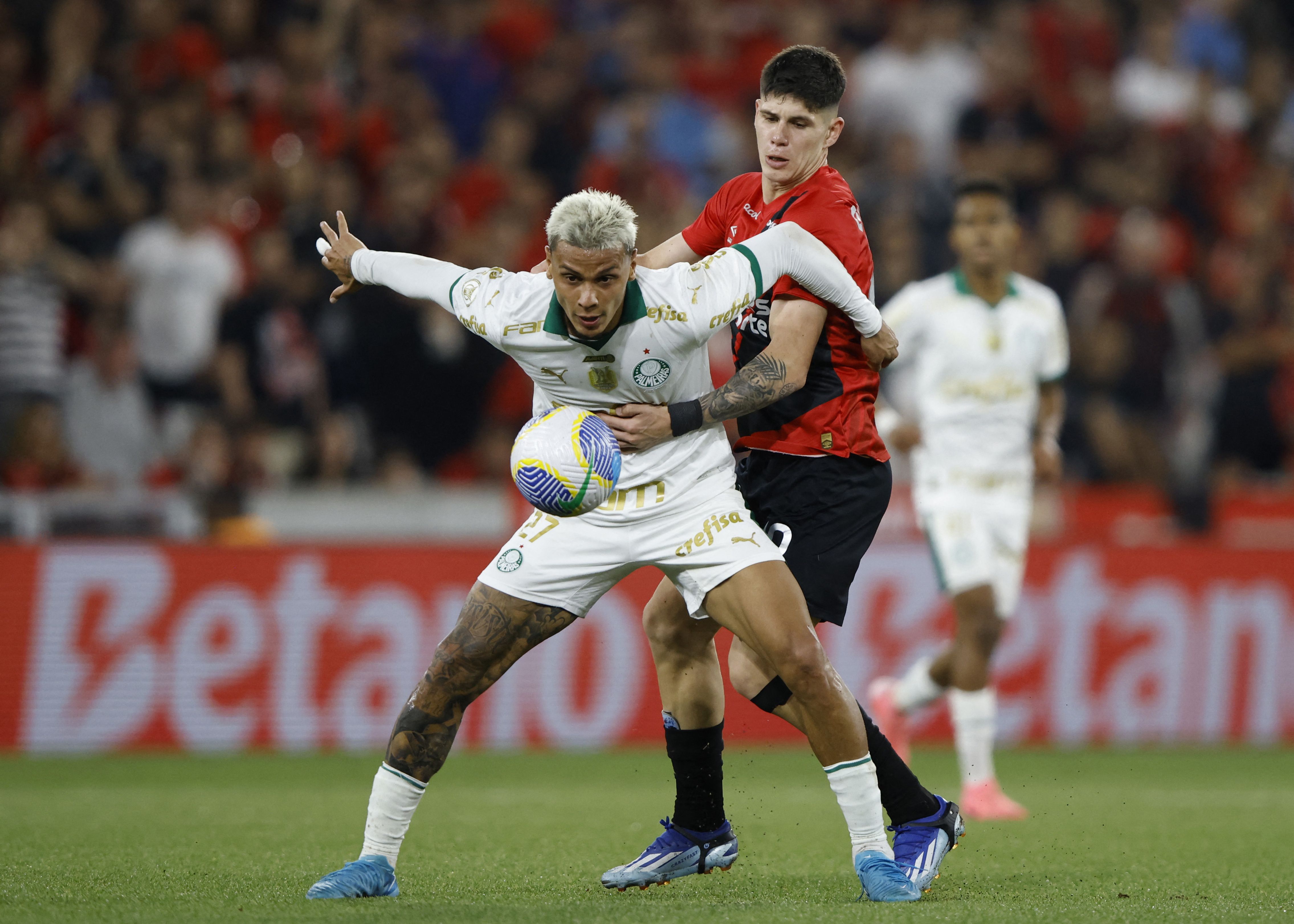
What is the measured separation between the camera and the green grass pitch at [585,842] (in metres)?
4.95

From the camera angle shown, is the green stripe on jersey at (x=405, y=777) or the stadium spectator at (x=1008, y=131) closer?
the green stripe on jersey at (x=405, y=777)

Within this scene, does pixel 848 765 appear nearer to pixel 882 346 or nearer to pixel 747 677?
pixel 747 677

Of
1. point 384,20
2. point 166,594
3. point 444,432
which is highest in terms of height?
point 384,20

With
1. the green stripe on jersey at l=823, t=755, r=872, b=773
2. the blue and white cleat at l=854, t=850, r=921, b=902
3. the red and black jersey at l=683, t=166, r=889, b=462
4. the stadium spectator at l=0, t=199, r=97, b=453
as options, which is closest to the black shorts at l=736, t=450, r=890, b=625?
the red and black jersey at l=683, t=166, r=889, b=462

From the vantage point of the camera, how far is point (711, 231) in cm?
586

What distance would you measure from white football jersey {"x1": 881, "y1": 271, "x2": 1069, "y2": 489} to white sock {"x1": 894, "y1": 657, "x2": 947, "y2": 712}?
938 millimetres

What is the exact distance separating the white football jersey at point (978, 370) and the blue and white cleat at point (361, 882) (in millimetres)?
4035

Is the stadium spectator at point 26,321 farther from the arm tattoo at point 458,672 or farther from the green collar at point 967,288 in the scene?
the arm tattoo at point 458,672

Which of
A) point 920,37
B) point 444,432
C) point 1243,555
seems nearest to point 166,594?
point 444,432

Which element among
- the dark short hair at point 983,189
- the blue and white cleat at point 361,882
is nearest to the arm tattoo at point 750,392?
the blue and white cleat at point 361,882

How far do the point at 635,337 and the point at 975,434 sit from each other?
362cm

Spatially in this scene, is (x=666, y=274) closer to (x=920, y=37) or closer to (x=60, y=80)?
(x=60, y=80)

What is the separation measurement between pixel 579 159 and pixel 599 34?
1.89 meters

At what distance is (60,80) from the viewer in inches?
496
